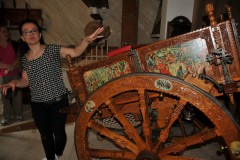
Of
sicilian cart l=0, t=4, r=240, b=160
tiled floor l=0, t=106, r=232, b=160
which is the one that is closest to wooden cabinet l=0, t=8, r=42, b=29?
tiled floor l=0, t=106, r=232, b=160

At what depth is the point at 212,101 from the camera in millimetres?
1470

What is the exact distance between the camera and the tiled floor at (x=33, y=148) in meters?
2.85

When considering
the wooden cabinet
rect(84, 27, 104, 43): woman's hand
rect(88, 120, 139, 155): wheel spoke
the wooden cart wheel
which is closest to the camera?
the wooden cart wheel

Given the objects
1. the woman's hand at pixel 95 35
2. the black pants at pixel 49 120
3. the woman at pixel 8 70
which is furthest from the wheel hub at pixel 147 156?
the woman at pixel 8 70

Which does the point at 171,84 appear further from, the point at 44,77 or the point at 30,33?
the point at 30,33

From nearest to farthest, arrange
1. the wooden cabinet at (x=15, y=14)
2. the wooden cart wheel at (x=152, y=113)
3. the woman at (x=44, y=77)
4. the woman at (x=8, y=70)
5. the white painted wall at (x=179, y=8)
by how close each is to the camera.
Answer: the wooden cart wheel at (x=152, y=113) < the woman at (x=44, y=77) < the woman at (x=8, y=70) < the white painted wall at (x=179, y=8) < the wooden cabinet at (x=15, y=14)

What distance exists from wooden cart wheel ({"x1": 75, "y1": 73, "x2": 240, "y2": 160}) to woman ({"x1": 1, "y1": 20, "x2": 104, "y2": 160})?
1.55ft

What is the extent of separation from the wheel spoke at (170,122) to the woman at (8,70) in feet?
9.03

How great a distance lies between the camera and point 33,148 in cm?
307

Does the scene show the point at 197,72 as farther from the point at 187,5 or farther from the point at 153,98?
the point at 187,5

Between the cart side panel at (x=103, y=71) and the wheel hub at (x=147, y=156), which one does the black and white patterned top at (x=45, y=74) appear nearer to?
the cart side panel at (x=103, y=71)

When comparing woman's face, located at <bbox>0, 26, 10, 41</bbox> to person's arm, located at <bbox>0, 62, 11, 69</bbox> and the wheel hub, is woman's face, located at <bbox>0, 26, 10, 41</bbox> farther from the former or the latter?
the wheel hub

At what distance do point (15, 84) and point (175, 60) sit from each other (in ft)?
5.52

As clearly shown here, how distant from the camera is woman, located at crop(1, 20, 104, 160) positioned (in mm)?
2193
